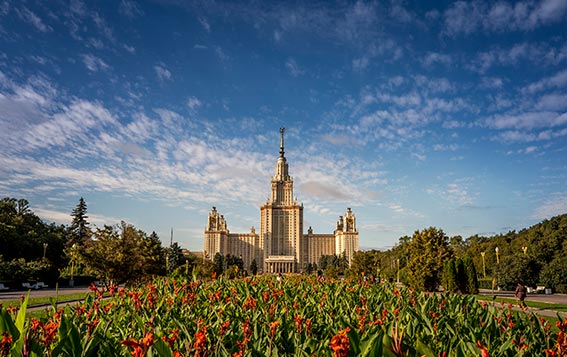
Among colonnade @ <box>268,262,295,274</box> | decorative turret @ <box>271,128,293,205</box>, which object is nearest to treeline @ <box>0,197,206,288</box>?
colonnade @ <box>268,262,295,274</box>

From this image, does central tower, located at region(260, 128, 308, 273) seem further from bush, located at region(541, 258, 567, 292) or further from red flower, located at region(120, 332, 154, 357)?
red flower, located at region(120, 332, 154, 357)

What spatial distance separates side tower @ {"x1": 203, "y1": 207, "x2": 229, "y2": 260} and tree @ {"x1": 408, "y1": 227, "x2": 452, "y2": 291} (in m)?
128

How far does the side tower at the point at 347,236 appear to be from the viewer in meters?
151

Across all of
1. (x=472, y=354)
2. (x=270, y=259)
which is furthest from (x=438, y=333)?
(x=270, y=259)

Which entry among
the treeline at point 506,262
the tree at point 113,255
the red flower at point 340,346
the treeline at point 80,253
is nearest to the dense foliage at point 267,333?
the red flower at point 340,346

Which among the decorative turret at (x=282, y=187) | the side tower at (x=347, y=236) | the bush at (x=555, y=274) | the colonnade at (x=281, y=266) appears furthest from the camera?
the decorative turret at (x=282, y=187)

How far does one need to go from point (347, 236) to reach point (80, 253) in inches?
5443

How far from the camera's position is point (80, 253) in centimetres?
2002

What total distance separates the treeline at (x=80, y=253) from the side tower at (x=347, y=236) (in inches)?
3368

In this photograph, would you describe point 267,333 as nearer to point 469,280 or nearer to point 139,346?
point 139,346

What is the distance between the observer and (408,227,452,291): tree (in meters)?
30.7

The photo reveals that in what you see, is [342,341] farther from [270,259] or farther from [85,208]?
[270,259]

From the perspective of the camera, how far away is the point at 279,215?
154 metres

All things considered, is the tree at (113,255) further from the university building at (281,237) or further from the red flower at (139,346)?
the university building at (281,237)
